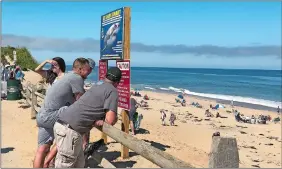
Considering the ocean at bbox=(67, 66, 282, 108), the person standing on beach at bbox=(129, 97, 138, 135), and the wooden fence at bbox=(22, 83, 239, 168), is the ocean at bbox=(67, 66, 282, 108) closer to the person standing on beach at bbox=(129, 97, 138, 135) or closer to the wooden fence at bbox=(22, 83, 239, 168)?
the person standing on beach at bbox=(129, 97, 138, 135)

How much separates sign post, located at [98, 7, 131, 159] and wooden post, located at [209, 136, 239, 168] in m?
4.11

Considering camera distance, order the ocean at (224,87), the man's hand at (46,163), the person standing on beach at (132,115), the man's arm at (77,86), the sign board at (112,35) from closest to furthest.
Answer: the man's arm at (77,86) < the man's hand at (46,163) < the sign board at (112,35) < the person standing on beach at (132,115) < the ocean at (224,87)

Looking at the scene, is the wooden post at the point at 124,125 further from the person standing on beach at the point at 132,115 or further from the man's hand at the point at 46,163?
the person standing on beach at the point at 132,115

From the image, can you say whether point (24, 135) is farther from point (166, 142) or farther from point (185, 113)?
point (185, 113)

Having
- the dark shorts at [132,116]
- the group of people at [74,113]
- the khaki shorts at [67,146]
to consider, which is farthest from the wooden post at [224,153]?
the dark shorts at [132,116]

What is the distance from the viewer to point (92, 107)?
3709 millimetres

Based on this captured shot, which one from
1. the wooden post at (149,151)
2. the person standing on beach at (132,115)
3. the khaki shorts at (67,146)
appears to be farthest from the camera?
the person standing on beach at (132,115)

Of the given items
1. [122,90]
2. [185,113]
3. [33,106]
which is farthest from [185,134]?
[185,113]

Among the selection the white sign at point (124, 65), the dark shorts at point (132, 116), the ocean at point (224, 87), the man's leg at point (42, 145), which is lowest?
the ocean at point (224, 87)

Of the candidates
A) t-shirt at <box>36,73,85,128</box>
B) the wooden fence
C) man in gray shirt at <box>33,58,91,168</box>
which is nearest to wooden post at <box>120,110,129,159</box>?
man in gray shirt at <box>33,58,91,168</box>

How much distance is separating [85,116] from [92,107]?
13 cm

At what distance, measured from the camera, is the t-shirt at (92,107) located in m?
3.65

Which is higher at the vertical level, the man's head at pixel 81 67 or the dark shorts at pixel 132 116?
the man's head at pixel 81 67

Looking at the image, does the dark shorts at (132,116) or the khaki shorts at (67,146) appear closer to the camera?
the khaki shorts at (67,146)
